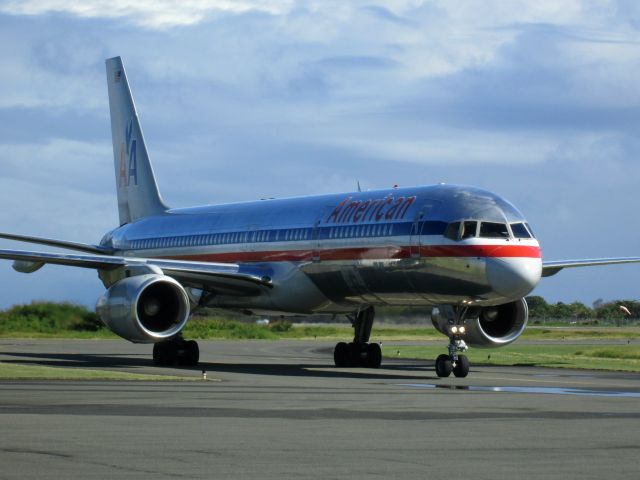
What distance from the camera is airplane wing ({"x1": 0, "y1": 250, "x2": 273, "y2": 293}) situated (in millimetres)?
33781

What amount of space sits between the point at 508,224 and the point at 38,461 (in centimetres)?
1876

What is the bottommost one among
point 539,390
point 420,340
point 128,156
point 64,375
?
point 64,375

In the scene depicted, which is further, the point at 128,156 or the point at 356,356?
the point at 128,156

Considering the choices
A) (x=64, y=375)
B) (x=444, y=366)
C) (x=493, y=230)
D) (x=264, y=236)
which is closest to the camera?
(x=64, y=375)

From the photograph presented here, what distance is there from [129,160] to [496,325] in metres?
16.5

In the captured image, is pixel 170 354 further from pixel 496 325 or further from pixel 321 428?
pixel 321 428

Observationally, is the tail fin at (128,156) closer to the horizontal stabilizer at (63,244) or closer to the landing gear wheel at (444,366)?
the horizontal stabilizer at (63,244)

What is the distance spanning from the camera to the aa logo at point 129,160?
45.1m

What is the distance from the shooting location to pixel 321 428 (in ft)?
51.0

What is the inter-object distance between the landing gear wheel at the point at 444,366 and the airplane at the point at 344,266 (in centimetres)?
5

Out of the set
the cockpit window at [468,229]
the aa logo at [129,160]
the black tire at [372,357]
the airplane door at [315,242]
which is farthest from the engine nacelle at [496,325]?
the aa logo at [129,160]

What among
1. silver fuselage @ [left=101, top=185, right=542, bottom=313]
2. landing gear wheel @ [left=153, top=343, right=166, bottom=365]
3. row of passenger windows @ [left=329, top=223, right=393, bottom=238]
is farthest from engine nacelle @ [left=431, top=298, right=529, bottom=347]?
landing gear wheel @ [left=153, top=343, right=166, bottom=365]

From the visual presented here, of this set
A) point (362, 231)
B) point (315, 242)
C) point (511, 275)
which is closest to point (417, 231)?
point (362, 231)

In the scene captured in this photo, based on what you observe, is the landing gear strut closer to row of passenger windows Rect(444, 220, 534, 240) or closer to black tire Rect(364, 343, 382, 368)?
row of passenger windows Rect(444, 220, 534, 240)
